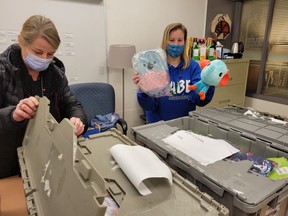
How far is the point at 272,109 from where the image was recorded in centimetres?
323

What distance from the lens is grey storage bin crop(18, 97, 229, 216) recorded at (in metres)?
0.45

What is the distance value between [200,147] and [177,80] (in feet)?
2.61

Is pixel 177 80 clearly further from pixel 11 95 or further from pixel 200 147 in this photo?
pixel 11 95

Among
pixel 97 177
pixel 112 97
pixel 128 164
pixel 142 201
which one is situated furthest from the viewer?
pixel 112 97

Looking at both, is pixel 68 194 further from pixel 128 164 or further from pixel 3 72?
pixel 3 72

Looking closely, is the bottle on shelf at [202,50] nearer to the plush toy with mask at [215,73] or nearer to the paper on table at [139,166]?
the plush toy with mask at [215,73]

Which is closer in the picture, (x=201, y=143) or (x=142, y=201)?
(x=142, y=201)

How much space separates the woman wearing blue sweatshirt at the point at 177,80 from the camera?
1.63 m

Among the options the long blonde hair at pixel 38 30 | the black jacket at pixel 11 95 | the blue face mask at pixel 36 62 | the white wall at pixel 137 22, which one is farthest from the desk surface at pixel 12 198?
the white wall at pixel 137 22

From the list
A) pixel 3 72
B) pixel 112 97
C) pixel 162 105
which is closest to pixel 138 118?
pixel 112 97

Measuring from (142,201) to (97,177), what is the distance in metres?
0.23

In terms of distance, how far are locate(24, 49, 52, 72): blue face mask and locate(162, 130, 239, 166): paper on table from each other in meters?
0.64

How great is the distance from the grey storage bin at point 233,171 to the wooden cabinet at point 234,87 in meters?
1.86

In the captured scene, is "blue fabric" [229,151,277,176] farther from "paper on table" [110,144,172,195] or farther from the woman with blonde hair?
the woman with blonde hair
